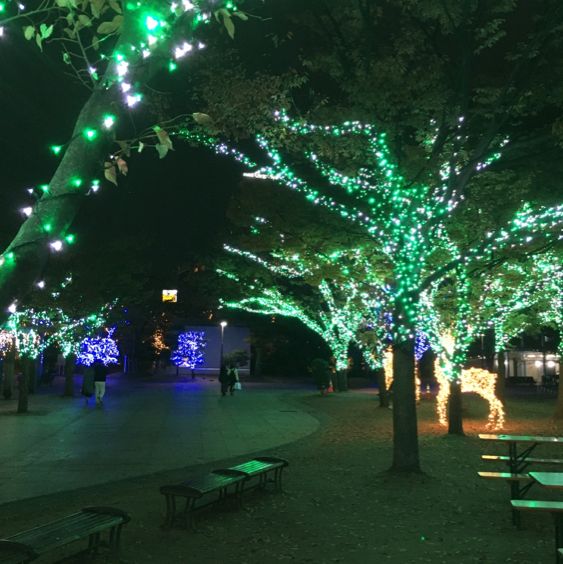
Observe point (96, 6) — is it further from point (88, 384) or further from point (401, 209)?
point (88, 384)

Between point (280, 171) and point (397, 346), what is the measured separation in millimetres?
3825

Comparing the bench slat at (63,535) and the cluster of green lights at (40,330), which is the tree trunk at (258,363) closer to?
the cluster of green lights at (40,330)

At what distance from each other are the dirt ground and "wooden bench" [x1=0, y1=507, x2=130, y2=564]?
1.12ft

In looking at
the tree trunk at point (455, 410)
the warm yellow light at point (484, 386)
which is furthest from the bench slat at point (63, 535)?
the warm yellow light at point (484, 386)

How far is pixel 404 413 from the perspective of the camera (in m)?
9.28

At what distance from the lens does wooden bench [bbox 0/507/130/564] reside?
451 centimetres

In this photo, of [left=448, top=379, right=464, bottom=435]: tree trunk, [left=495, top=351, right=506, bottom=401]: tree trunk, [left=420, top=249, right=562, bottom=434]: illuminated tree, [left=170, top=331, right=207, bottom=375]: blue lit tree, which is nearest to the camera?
[left=420, top=249, right=562, bottom=434]: illuminated tree

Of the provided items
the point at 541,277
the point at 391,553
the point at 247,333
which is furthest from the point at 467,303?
the point at 247,333

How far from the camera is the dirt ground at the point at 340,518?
19.2ft

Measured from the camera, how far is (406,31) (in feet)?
30.7

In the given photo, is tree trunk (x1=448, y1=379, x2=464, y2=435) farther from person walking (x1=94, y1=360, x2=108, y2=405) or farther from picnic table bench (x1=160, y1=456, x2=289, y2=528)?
person walking (x1=94, y1=360, x2=108, y2=405)

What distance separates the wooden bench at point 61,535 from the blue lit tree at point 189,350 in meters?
43.7

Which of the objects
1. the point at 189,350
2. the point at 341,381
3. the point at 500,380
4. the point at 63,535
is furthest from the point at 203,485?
the point at 189,350

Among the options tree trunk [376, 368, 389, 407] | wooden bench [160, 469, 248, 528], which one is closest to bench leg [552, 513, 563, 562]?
wooden bench [160, 469, 248, 528]
